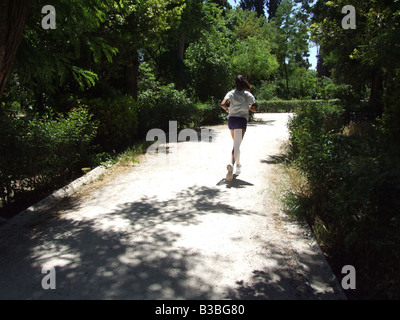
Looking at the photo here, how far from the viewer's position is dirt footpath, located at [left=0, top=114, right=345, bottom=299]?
3.12m

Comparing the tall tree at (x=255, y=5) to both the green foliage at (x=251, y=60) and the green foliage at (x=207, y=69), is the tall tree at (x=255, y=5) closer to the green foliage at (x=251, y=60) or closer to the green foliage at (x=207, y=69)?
the green foliage at (x=251, y=60)

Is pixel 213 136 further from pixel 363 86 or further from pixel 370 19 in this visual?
pixel 370 19

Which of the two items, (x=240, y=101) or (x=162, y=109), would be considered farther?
(x=162, y=109)

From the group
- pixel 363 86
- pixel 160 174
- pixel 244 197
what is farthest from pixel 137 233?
pixel 363 86

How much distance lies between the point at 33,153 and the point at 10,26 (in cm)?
222

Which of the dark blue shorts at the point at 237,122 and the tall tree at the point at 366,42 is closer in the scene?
the tall tree at the point at 366,42

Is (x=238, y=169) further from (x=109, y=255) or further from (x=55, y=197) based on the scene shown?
(x=109, y=255)

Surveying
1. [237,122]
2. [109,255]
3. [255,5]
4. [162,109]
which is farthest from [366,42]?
[255,5]

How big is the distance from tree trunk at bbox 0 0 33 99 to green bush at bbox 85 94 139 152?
227 inches

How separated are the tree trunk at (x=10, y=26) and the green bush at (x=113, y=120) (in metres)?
5.76

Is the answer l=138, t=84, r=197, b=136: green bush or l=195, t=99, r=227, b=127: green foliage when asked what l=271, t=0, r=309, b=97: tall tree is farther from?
l=138, t=84, r=197, b=136: green bush

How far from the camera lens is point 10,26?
3629 millimetres

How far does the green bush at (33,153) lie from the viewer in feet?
16.7

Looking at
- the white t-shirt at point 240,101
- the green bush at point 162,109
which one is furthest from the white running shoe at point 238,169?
the green bush at point 162,109
